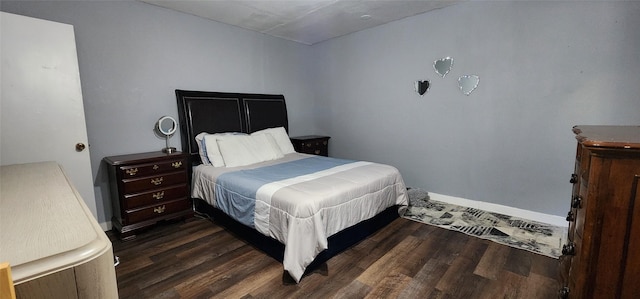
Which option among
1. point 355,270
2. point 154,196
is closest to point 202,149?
point 154,196

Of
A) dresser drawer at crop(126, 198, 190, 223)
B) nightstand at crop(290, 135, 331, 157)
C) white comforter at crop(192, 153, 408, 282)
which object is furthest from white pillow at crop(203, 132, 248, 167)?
nightstand at crop(290, 135, 331, 157)

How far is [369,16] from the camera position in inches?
138

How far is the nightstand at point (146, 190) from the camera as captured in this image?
2578 millimetres

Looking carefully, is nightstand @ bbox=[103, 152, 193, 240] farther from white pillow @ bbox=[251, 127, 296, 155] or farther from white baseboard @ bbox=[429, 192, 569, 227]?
white baseboard @ bbox=[429, 192, 569, 227]

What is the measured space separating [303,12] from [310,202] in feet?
7.83

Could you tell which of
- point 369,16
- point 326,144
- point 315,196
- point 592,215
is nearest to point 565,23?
point 369,16

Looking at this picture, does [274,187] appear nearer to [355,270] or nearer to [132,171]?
[355,270]

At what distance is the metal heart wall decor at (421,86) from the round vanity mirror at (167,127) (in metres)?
3.01

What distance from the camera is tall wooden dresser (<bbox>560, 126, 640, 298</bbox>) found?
0.96 metres

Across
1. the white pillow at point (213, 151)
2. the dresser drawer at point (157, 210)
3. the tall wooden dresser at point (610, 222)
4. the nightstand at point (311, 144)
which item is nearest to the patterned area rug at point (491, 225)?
the tall wooden dresser at point (610, 222)

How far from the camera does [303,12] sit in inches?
129

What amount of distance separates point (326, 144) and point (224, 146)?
6.27ft

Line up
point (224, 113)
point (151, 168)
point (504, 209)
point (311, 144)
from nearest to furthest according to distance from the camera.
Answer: point (151, 168)
point (504, 209)
point (224, 113)
point (311, 144)

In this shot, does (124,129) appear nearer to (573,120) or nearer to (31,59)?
(31,59)
